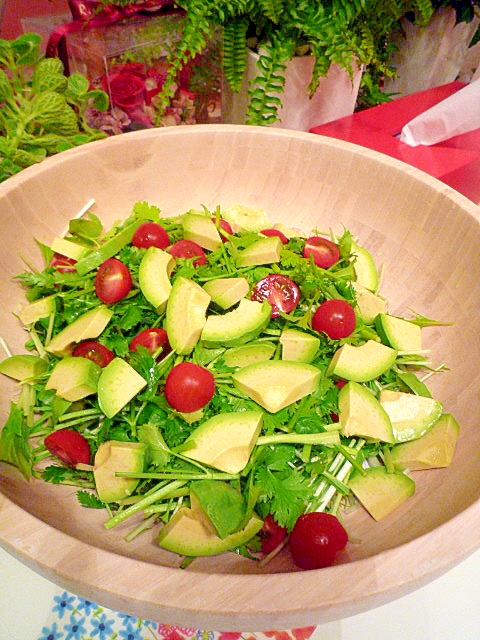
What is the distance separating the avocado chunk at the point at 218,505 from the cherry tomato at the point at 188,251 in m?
0.41

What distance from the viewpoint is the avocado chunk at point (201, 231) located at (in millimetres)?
961

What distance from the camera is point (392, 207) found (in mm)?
1060

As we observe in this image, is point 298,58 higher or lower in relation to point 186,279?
higher

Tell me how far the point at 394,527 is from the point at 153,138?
2.85ft

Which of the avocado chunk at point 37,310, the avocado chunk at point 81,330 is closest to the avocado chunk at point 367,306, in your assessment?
the avocado chunk at point 81,330

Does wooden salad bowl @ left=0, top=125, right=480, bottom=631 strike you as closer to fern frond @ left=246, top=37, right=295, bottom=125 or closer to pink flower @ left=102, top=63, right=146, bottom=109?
fern frond @ left=246, top=37, right=295, bottom=125

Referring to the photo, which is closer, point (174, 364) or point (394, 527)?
point (394, 527)

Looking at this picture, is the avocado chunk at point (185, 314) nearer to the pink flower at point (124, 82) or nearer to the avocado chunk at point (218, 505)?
the avocado chunk at point (218, 505)

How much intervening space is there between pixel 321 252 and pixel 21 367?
→ 56 centimetres

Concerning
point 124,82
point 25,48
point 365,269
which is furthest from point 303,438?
point 124,82

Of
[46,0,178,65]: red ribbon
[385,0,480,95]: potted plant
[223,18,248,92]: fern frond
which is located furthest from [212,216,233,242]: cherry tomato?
[385,0,480,95]: potted plant

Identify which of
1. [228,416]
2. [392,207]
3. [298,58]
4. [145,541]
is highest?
[298,58]

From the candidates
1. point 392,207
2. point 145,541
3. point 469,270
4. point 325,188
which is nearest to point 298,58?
point 325,188

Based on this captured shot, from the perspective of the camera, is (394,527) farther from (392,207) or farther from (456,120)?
(456,120)
